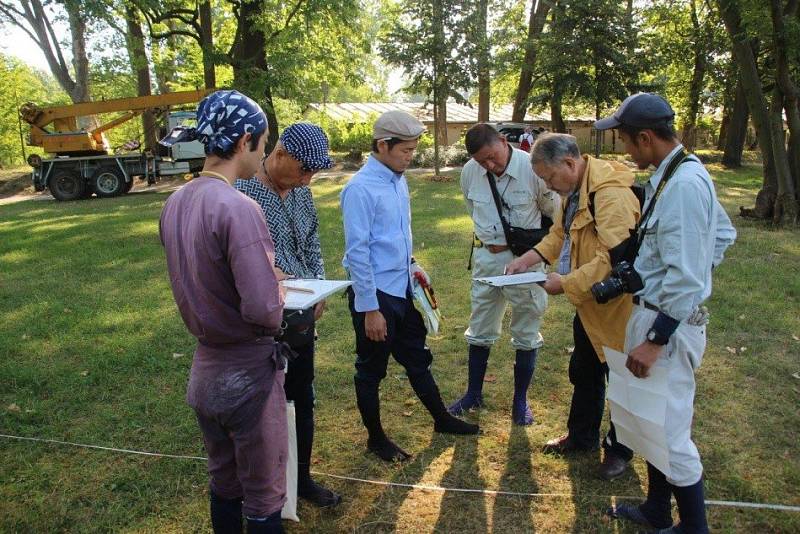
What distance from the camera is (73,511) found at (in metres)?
3.08

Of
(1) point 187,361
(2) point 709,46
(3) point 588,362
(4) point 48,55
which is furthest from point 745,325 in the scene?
(4) point 48,55

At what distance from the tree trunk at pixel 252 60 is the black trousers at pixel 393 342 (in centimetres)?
1238

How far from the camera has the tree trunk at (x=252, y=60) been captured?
15.2m

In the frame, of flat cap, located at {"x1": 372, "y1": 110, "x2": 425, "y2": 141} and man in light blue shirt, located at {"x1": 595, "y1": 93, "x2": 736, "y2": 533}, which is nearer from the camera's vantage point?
man in light blue shirt, located at {"x1": 595, "y1": 93, "x2": 736, "y2": 533}

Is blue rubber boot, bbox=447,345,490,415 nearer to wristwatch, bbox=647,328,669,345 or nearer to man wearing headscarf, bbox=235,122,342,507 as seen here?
man wearing headscarf, bbox=235,122,342,507

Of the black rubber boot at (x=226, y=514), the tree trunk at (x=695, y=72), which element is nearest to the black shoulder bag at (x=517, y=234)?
the black rubber boot at (x=226, y=514)

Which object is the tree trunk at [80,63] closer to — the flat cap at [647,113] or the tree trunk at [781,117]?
the tree trunk at [781,117]

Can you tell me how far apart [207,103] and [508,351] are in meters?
3.68

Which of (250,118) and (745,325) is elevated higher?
(250,118)

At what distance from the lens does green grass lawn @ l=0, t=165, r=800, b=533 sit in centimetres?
302

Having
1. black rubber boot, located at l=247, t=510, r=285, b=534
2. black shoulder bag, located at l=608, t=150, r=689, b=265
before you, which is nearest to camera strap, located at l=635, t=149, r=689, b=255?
black shoulder bag, located at l=608, t=150, r=689, b=265

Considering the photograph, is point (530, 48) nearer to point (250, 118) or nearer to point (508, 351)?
point (508, 351)

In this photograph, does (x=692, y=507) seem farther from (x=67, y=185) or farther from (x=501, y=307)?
(x=67, y=185)

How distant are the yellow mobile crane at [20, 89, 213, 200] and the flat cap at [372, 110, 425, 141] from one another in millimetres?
15199
